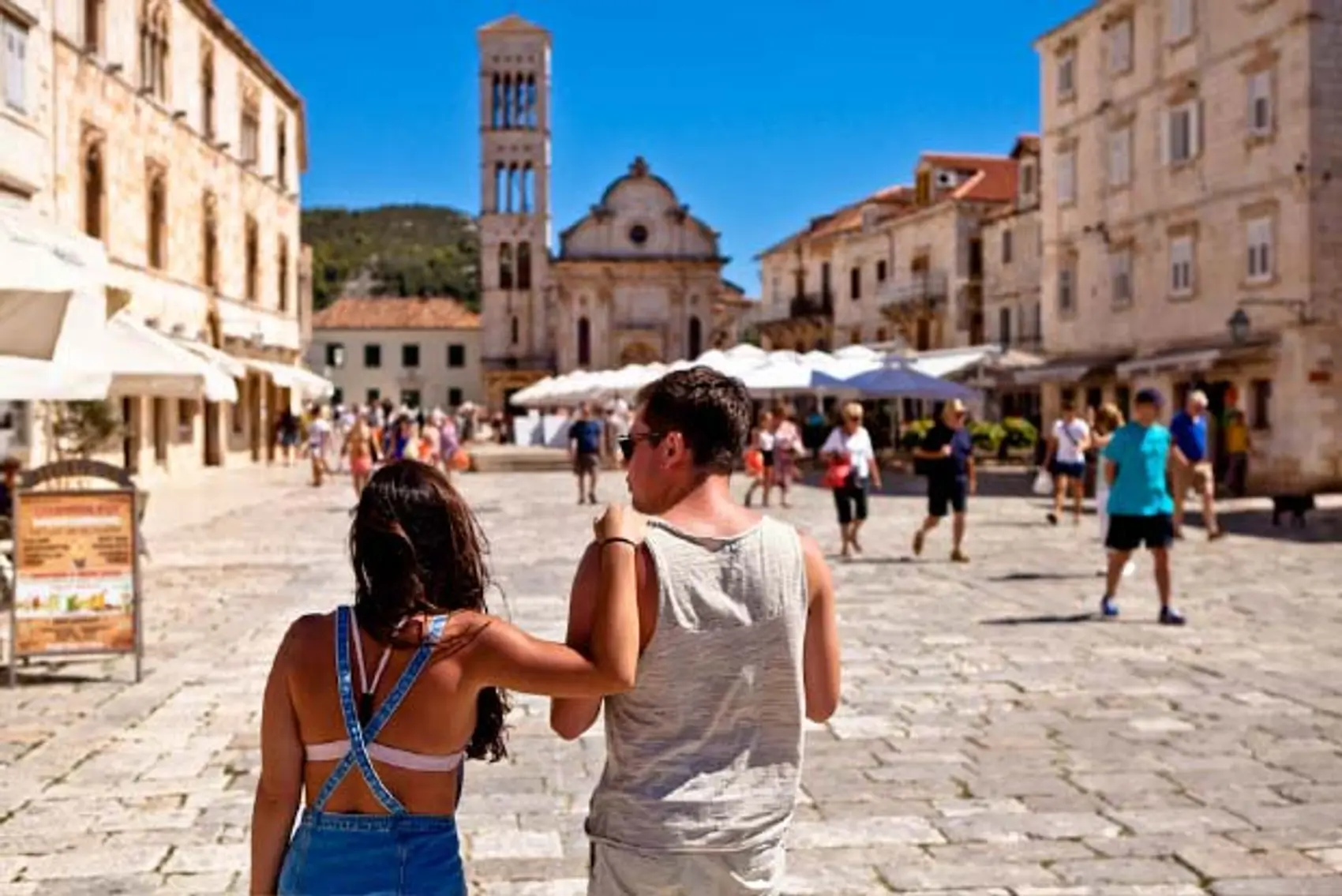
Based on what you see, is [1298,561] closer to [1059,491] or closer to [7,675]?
[1059,491]

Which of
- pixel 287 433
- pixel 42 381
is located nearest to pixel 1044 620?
pixel 42 381

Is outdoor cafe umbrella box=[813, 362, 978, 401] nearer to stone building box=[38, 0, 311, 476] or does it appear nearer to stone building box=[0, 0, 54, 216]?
stone building box=[38, 0, 311, 476]

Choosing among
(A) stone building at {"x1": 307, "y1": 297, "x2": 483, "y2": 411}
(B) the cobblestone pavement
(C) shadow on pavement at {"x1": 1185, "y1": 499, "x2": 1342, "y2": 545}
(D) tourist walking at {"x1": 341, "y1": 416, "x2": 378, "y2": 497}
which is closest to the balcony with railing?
(C) shadow on pavement at {"x1": 1185, "y1": 499, "x2": 1342, "y2": 545}

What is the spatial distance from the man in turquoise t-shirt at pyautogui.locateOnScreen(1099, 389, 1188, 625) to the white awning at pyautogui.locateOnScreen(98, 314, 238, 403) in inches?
258

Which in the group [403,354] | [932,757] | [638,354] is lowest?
[932,757]

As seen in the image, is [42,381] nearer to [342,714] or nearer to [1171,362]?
[342,714]

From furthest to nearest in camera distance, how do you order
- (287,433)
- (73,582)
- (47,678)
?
(287,433), (47,678), (73,582)

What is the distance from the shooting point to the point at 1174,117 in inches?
1182

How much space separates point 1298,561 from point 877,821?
10961 millimetres

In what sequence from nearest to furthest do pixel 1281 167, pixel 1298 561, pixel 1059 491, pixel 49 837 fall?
1. pixel 49 837
2. pixel 1298 561
3. pixel 1059 491
4. pixel 1281 167

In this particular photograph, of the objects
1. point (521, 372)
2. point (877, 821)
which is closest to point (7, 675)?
point (877, 821)

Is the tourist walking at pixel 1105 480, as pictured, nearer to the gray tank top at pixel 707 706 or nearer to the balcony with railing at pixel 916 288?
the gray tank top at pixel 707 706

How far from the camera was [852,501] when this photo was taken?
51.0 ft

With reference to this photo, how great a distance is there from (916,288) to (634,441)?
52.9 m
